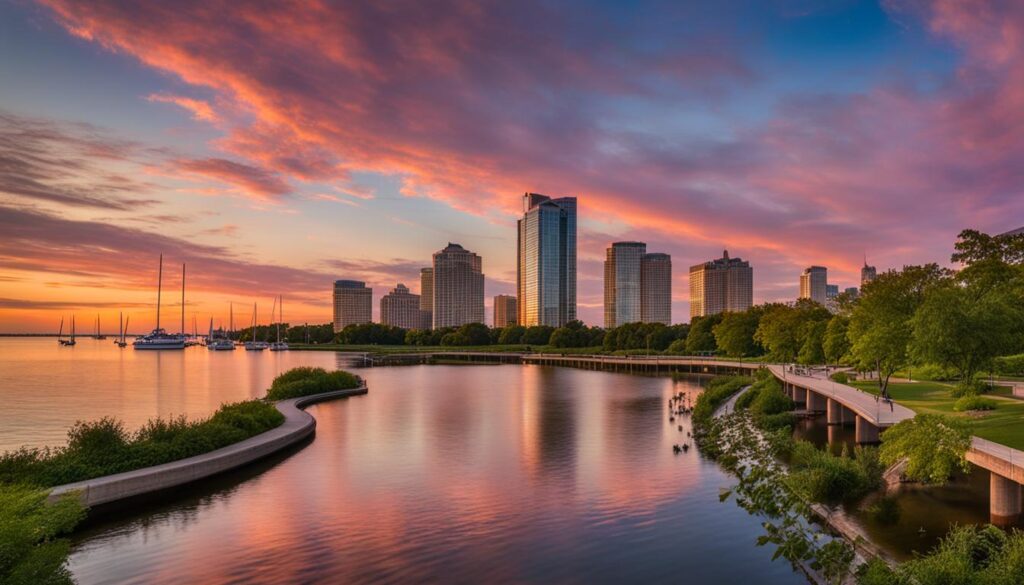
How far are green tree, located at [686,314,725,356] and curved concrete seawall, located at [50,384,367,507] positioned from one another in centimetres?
9931

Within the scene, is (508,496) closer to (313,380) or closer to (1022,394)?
(1022,394)

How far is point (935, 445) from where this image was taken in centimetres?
2011

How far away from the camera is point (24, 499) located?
15773mm

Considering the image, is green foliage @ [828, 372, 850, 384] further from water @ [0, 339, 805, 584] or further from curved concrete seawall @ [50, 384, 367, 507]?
curved concrete seawall @ [50, 384, 367, 507]

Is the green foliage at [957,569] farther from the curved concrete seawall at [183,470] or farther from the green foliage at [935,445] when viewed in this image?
the curved concrete seawall at [183,470]

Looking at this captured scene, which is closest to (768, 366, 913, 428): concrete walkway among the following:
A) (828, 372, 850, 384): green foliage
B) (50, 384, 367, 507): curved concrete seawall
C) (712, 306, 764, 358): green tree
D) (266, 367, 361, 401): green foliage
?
(828, 372, 850, 384): green foliage

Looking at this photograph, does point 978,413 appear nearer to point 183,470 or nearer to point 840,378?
point 840,378

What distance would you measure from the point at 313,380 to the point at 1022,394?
57915mm

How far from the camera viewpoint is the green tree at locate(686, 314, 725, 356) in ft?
407

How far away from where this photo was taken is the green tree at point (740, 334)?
101 metres

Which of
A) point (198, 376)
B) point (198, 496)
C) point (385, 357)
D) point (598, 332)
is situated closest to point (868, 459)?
point (198, 496)

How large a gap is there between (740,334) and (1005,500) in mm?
84715

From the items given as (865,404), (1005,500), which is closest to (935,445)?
(1005,500)

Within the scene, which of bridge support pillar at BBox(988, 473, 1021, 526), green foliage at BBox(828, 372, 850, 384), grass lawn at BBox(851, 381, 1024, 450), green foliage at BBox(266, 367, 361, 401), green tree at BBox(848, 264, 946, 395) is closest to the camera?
bridge support pillar at BBox(988, 473, 1021, 526)
